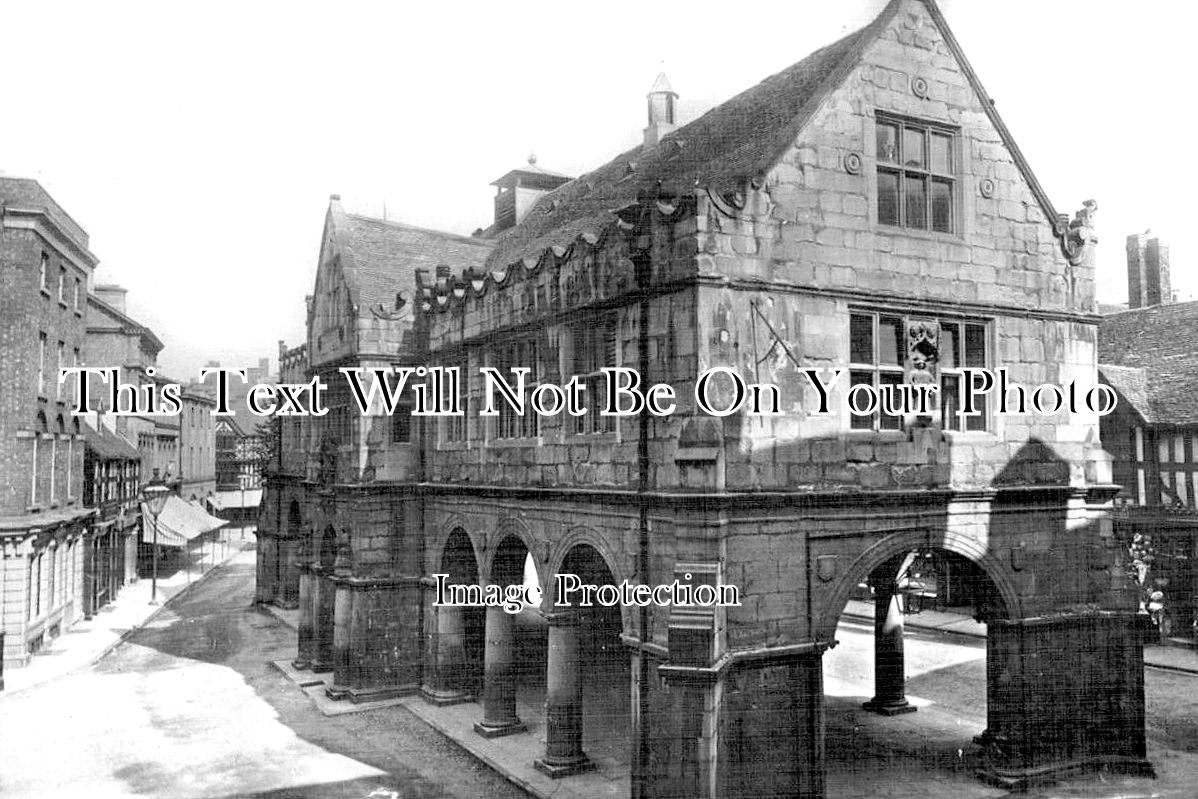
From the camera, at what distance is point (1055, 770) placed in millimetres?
14977

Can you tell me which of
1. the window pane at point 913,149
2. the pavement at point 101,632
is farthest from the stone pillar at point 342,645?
A: the window pane at point 913,149

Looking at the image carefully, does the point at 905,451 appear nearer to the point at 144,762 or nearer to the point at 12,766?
the point at 144,762

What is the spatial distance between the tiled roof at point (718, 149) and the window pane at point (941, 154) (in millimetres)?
2047

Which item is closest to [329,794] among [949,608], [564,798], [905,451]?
[564,798]

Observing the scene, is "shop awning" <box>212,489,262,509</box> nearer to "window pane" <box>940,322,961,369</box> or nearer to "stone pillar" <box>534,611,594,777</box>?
"stone pillar" <box>534,611,594,777</box>

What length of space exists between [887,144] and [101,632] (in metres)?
29.7

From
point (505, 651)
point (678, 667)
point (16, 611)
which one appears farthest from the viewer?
point (16, 611)

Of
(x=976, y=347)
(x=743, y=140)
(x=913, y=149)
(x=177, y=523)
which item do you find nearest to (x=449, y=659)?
(x=743, y=140)

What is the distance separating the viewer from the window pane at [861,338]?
14266 mm

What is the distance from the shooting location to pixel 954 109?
49.9ft

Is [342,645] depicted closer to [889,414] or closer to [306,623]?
[306,623]

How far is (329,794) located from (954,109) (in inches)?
600

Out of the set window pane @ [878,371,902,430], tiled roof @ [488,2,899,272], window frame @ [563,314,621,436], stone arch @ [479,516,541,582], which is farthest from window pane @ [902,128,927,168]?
stone arch @ [479,516,541,582]

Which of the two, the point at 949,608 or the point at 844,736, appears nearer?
the point at 844,736
